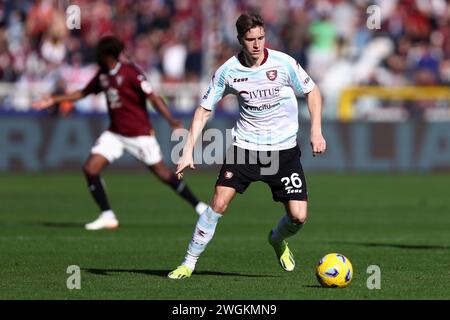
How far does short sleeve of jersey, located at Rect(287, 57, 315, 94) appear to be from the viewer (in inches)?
410

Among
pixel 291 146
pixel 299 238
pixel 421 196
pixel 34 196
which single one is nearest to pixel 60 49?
pixel 34 196

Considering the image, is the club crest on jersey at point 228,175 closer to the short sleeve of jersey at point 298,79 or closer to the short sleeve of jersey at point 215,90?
the short sleeve of jersey at point 215,90

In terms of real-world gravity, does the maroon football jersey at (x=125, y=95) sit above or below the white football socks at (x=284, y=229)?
above

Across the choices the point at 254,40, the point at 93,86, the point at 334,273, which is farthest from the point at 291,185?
the point at 93,86

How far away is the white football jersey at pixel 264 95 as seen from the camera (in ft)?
34.1

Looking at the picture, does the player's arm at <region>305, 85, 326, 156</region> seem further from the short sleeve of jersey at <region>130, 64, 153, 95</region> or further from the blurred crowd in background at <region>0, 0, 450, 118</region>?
the blurred crowd in background at <region>0, 0, 450, 118</region>

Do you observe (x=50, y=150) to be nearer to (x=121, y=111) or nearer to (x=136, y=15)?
(x=136, y=15)

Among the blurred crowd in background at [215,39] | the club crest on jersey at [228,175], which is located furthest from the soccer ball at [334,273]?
the blurred crowd in background at [215,39]

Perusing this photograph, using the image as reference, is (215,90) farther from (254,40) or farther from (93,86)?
(93,86)

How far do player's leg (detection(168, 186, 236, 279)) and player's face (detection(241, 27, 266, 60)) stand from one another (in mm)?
1329

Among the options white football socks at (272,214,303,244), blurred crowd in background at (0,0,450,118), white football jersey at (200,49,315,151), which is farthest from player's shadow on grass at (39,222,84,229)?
blurred crowd in background at (0,0,450,118)

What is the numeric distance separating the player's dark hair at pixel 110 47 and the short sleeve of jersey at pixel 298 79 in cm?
552

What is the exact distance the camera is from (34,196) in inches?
803

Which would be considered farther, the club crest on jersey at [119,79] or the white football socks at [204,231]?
the club crest on jersey at [119,79]
